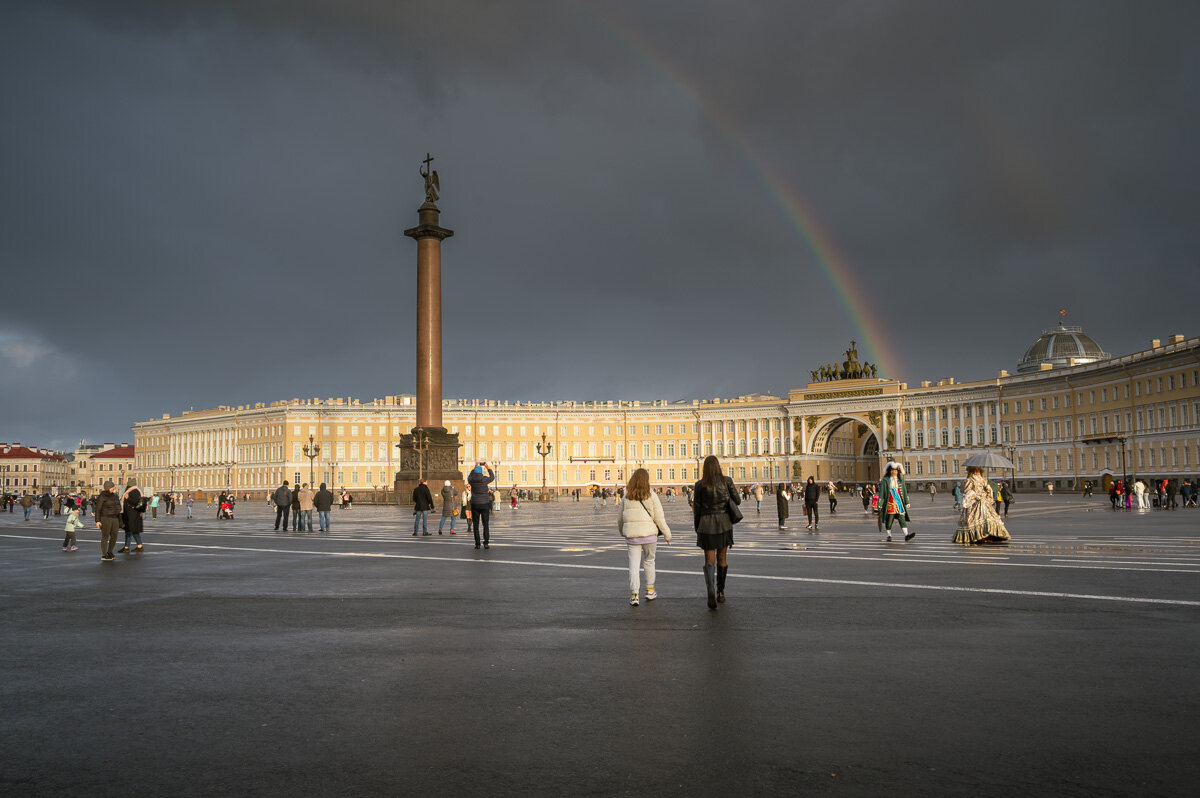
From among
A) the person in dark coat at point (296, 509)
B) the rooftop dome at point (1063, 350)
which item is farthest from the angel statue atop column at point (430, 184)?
the rooftop dome at point (1063, 350)

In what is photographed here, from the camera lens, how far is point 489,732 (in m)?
5.49

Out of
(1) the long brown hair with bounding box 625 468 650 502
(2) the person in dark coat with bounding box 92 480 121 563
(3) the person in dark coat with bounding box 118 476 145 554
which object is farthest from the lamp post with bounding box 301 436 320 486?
(1) the long brown hair with bounding box 625 468 650 502

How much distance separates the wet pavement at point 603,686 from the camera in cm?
475

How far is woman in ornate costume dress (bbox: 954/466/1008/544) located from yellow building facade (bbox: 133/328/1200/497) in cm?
9529

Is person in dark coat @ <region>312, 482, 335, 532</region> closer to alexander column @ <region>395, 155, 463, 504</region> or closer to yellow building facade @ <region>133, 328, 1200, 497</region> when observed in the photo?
alexander column @ <region>395, 155, 463, 504</region>

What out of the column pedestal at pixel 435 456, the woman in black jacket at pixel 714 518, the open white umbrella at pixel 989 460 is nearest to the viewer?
the woman in black jacket at pixel 714 518

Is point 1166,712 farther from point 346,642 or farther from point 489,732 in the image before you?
point 346,642

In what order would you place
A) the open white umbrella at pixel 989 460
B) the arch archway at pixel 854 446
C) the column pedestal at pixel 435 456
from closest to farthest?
the open white umbrella at pixel 989 460
the column pedestal at pixel 435 456
the arch archway at pixel 854 446

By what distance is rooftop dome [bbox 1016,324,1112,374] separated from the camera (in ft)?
412

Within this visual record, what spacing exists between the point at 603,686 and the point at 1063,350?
135 meters

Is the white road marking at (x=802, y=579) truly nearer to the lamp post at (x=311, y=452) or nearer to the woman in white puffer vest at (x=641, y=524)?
the woman in white puffer vest at (x=641, y=524)

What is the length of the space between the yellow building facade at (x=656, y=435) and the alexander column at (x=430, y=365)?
2951 inches

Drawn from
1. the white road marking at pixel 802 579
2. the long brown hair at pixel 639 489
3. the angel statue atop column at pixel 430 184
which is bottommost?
the white road marking at pixel 802 579

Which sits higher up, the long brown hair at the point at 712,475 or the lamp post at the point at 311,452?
the lamp post at the point at 311,452
